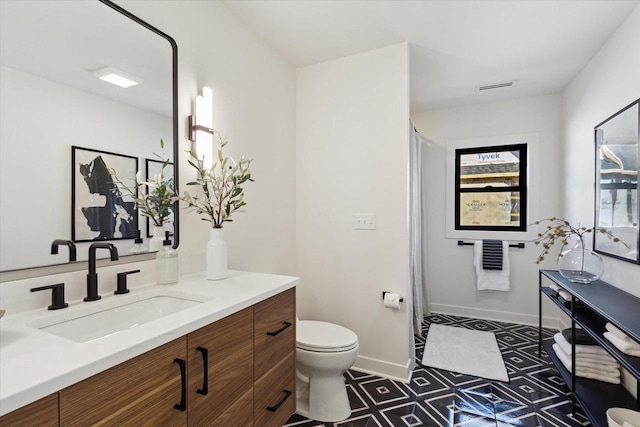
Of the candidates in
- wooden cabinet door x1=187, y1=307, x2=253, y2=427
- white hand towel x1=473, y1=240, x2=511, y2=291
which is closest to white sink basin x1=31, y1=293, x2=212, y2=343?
wooden cabinet door x1=187, y1=307, x2=253, y2=427

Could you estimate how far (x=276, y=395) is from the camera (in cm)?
146

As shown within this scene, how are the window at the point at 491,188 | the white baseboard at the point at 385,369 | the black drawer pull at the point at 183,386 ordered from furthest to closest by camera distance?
the window at the point at 491,188, the white baseboard at the point at 385,369, the black drawer pull at the point at 183,386

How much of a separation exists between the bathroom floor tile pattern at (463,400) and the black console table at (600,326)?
16cm

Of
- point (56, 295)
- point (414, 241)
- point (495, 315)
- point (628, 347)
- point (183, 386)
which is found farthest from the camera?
point (495, 315)

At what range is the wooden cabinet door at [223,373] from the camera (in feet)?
3.28

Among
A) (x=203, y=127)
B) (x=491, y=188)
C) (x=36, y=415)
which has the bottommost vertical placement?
(x=36, y=415)

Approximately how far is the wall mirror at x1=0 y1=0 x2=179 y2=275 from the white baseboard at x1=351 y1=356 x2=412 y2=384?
183 centimetres

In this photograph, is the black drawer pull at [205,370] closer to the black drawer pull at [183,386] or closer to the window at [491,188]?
the black drawer pull at [183,386]

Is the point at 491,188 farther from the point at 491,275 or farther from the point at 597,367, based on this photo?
the point at 597,367

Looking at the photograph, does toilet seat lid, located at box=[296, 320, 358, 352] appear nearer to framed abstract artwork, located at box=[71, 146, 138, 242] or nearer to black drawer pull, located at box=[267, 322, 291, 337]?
black drawer pull, located at box=[267, 322, 291, 337]

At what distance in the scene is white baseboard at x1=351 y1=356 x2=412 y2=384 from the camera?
7.38ft

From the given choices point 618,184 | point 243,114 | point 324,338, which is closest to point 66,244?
point 243,114

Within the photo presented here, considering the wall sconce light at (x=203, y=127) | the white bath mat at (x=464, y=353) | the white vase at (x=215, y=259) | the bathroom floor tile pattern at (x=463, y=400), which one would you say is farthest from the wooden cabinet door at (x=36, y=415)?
the white bath mat at (x=464, y=353)

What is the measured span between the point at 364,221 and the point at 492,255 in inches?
73.2
